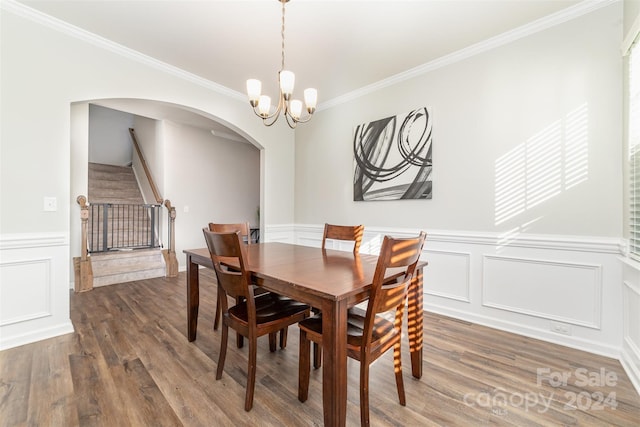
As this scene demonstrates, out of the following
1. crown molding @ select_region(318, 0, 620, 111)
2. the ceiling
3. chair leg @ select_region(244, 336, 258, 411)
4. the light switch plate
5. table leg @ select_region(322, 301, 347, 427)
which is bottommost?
chair leg @ select_region(244, 336, 258, 411)

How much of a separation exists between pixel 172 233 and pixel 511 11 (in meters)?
5.21

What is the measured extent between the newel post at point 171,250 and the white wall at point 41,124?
2.04 m

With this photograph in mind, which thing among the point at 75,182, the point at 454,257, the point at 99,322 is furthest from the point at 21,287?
the point at 454,257

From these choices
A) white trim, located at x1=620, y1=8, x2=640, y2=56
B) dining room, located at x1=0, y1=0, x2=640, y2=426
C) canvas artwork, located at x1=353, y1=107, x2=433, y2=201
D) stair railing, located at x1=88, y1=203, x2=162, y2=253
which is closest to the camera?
dining room, located at x1=0, y1=0, x2=640, y2=426

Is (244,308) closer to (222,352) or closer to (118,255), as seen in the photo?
(222,352)

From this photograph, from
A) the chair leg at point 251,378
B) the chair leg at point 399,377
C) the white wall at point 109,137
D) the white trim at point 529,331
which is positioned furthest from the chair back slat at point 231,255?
the white wall at point 109,137

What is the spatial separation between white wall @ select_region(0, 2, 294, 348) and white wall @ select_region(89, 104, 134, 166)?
5.23m

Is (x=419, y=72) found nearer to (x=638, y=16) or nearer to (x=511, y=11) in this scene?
(x=511, y=11)

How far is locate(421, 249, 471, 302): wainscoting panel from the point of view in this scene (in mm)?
2721

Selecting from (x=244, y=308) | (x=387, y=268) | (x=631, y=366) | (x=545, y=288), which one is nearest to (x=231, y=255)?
(x=244, y=308)

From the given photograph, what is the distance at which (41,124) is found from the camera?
91.1 inches

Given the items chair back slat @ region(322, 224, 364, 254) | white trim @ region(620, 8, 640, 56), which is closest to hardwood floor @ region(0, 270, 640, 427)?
chair back slat @ region(322, 224, 364, 254)

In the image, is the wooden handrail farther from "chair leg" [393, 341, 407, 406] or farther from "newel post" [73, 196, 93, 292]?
"chair leg" [393, 341, 407, 406]

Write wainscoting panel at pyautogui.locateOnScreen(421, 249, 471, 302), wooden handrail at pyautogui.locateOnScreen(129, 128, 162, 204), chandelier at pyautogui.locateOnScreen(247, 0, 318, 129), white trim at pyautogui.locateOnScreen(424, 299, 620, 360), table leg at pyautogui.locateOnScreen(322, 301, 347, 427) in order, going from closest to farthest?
table leg at pyautogui.locateOnScreen(322, 301, 347, 427) → chandelier at pyautogui.locateOnScreen(247, 0, 318, 129) → white trim at pyautogui.locateOnScreen(424, 299, 620, 360) → wainscoting panel at pyautogui.locateOnScreen(421, 249, 471, 302) → wooden handrail at pyautogui.locateOnScreen(129, 128, 162, 204)
